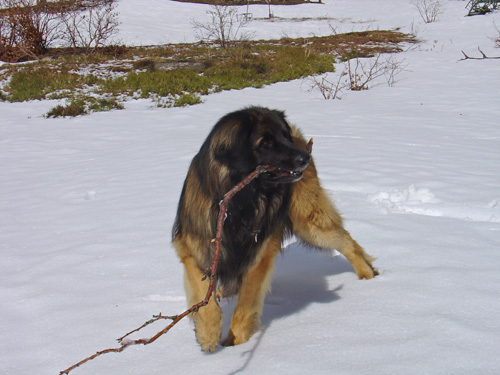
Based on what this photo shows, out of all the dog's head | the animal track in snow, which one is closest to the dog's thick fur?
the dog's head

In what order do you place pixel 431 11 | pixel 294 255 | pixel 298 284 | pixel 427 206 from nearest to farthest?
1. pixel 298 284
2. pixel 294 255
3. pixel 427 206
4. pixel 431 11

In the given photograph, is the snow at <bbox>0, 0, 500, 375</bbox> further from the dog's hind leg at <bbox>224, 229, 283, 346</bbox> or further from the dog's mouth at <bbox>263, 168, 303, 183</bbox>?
the dog's mouth at <bbox>263, 168, 303, 183</bbox>

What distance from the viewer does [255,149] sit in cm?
227

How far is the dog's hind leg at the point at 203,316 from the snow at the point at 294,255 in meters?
0.08

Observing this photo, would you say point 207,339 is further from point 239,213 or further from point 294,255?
point 294,255

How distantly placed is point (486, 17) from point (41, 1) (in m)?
22.0

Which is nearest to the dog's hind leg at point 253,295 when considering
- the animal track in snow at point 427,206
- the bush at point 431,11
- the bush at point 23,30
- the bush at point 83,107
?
the animal track in snow at point 427,206

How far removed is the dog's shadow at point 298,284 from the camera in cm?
276

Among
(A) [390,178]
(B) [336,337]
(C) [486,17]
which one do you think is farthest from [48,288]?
(C) [486,17]

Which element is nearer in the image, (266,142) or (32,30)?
(266,142)

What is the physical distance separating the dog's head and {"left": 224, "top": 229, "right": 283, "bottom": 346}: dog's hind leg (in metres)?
0.50

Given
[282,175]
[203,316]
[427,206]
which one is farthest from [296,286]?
[427,206]

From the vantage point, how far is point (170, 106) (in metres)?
11.1

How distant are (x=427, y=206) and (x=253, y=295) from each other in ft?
7.65
